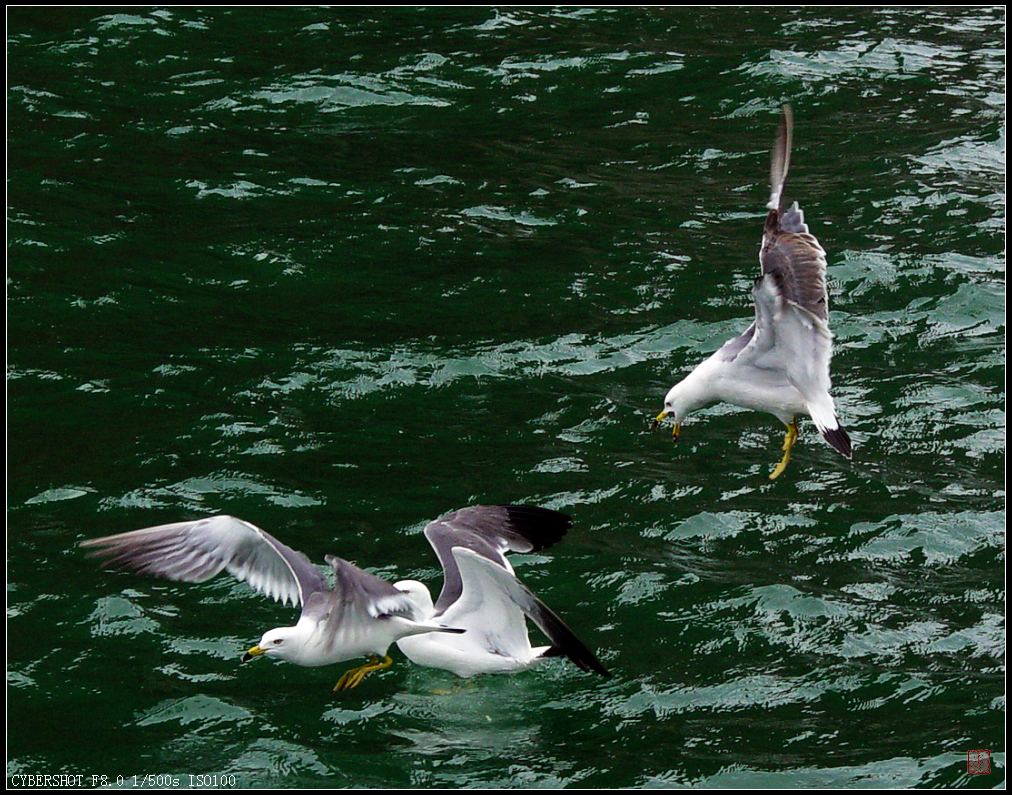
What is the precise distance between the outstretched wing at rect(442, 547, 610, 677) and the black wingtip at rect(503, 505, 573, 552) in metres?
0.52

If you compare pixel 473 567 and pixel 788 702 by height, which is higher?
pixel 473 567

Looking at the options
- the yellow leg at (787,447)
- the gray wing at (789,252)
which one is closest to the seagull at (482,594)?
the gray wing at (789,252)

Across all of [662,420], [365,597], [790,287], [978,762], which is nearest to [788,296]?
[790,287]

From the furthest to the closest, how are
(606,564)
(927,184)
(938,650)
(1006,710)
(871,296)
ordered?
(927,184)
(871,296)
(606,564)
(938,650)
(1006,710)

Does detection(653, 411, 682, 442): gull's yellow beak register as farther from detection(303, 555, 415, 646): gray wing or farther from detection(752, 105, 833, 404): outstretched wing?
detection(303, 555, 415, 646): gray wing

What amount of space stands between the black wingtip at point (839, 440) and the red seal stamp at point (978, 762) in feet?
7.34

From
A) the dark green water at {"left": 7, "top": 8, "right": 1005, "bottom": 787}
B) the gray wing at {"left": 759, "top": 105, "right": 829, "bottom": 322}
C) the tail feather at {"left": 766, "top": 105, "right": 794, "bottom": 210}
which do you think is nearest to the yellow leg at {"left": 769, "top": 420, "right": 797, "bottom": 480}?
the dark green water at {"left": 7, "top": 8, "right": 1005, "bottom": 787}

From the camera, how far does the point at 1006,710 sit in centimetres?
873

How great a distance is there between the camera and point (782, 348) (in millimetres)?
10547

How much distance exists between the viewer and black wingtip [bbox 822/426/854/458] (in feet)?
33.1

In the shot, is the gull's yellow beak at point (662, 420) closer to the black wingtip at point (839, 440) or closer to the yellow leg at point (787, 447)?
the yellow leg at point (787, 447)

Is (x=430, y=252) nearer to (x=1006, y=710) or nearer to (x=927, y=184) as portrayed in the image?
(x=927, y=184)

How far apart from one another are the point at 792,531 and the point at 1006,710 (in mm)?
2285

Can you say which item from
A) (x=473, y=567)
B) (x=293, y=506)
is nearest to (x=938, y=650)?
(x=473, y=567)
